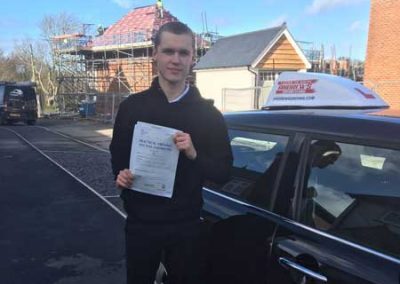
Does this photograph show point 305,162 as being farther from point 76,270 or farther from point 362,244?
point 76,270

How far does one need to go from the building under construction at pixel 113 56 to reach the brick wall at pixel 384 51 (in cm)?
1967

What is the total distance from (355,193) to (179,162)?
0.85m

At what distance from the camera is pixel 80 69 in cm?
4772

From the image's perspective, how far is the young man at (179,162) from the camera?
8.21 ft

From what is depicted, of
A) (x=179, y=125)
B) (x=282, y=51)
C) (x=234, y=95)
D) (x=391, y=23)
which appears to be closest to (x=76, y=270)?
(x=179, y=125)

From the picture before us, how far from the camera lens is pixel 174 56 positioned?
251 centimetres

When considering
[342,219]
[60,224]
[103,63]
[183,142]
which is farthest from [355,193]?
[103,63]

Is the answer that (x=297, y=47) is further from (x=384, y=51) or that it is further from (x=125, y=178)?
(x=125, y=178)

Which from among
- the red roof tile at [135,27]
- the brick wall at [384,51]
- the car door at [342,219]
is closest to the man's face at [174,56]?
the car door at [342,219]

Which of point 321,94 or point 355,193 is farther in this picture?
point 321,94

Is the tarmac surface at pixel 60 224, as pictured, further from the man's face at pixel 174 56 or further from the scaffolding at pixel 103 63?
the scaffolding at pixel 103 63

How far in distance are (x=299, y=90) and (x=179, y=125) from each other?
1.05 metres

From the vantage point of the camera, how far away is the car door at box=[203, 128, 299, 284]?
2.51 metres

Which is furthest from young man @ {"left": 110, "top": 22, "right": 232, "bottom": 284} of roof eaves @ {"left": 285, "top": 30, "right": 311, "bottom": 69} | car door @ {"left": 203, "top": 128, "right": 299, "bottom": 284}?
roof eaves @ {"left": 285, "top": 30, "right": 311, "bottom": 69}
